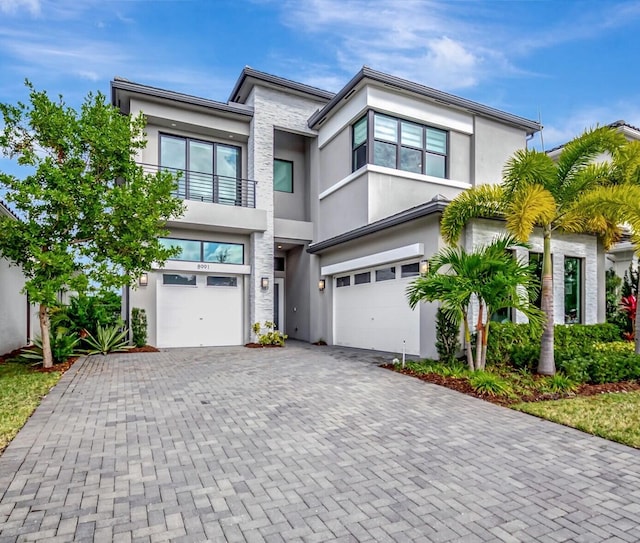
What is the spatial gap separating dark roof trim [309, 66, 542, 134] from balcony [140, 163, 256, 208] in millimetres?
3469

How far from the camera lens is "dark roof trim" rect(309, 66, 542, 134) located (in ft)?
42.2

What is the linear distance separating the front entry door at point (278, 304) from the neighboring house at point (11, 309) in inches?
329

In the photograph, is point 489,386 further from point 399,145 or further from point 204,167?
point 204,167

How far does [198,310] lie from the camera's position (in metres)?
14.5

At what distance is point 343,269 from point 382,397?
7133mm

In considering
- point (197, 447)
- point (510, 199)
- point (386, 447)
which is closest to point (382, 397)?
point (386, 447)

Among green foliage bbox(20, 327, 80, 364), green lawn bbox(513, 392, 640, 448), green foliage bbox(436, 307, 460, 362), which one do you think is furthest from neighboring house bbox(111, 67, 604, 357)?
green lawn bbox(513, 392, 640, 448)

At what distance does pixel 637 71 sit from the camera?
838 inches

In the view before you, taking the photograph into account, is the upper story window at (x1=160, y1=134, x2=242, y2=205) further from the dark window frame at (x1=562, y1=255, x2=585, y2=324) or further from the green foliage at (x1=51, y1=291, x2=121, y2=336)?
the dark window frame at (x1=562, y1=255, x2=585, y2=324)

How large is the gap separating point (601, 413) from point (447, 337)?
3.84 m

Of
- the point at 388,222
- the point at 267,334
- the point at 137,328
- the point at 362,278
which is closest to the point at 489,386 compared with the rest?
the point at 388,222

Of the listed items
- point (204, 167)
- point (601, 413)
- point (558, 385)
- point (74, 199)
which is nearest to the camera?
point (601, 413)

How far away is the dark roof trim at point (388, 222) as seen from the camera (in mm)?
9922

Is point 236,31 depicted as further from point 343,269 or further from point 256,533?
point 256,533
